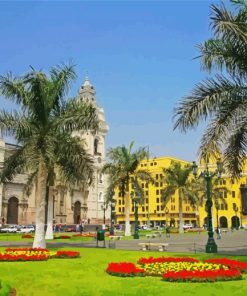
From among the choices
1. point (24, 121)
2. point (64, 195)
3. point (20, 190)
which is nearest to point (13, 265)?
point (24, 121)

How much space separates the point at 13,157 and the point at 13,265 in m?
9.09

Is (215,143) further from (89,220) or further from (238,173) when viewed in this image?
(89,220)

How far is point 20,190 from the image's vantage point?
77812 mm

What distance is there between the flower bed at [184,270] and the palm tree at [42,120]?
865 centimetres

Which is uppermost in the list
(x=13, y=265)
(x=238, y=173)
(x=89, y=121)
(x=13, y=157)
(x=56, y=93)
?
(x=56, y=93)

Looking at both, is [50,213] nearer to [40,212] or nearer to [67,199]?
[40,212]

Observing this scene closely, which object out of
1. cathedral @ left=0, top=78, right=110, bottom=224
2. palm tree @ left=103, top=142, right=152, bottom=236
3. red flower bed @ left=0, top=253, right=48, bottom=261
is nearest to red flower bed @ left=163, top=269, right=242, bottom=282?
red flower bed @ left=0, top=253, right=48, bottom=261

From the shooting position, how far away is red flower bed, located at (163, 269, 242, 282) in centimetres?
1091

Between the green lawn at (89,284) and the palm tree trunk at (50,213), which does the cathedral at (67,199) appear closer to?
the palm tree trunk at (50,213)

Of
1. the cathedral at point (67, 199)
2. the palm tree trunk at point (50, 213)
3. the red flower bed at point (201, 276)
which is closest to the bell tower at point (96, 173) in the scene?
the cathedral at point (67, 199)

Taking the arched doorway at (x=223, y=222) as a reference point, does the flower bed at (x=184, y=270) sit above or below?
below

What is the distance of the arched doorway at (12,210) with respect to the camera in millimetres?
74938

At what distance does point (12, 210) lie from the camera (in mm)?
75812

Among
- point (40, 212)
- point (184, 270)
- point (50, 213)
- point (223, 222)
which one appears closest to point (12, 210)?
point (50, 213)
